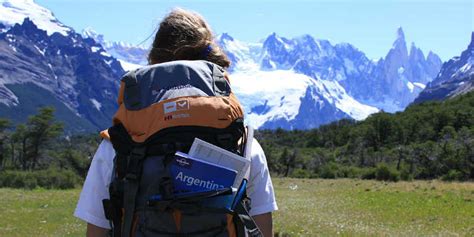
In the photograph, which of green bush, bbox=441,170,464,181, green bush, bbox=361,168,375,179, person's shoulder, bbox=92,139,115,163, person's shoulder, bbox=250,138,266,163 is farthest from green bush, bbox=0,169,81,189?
person's shoulder, bbox=250,138,266,163

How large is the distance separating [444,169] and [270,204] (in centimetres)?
7334

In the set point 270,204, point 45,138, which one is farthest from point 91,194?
point 45,138

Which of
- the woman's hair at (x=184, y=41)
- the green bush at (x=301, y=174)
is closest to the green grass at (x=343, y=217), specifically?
the woman's hair at (x=184, y=41)

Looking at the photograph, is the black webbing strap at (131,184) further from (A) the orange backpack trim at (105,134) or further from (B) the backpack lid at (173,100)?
(A) the orange backpack trim at (105,134)

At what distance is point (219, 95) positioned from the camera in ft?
10.0

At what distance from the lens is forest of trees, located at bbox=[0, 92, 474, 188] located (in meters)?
62.9

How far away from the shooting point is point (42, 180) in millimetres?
45750

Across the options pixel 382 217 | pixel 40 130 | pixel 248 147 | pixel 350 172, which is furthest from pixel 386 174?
pixel 248 147

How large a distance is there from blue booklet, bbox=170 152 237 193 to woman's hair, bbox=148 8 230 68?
2.82ft

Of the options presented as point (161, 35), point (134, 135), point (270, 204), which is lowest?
point (270, 204)

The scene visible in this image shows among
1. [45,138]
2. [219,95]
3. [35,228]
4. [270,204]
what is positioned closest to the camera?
[219,95]

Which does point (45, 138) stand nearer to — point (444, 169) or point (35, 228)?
point (444, 169)

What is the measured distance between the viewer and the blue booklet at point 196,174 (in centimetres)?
282

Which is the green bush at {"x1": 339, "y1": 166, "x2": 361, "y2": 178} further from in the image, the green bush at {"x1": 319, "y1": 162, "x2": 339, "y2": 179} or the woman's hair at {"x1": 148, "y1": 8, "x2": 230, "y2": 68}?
the woman's hair at {"x1": 148, "y1": 8, "x2": 230, "y2": 68}
